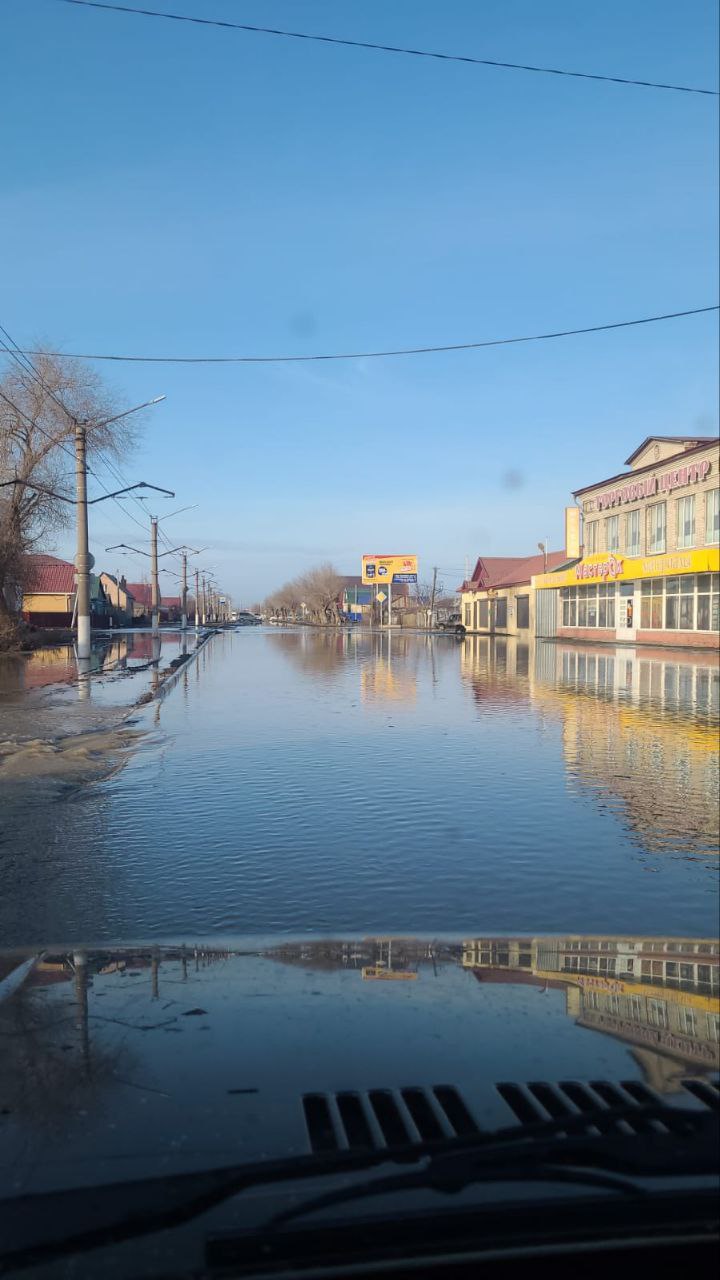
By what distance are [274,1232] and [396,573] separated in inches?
4885

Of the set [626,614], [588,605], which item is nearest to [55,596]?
[588,605]

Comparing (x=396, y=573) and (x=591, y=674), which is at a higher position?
(x=396, y=573)

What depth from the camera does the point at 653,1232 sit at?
2494 mm

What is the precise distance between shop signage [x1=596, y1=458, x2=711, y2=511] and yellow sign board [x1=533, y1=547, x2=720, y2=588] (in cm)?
303

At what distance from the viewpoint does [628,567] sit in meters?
49.5

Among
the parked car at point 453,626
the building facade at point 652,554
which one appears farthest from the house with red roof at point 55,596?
the building facade at point 652,554

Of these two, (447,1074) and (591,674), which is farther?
(591,674)

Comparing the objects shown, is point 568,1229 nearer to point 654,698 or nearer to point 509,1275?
point 509,1275

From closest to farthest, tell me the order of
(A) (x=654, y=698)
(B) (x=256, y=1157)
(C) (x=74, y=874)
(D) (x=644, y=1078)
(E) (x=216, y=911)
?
(B) (x=256, y=1157), (D) (x=644, y=1078), (E) (x=216, y=911), (C) (x=74, y=874), (A) (x=654, y=698)

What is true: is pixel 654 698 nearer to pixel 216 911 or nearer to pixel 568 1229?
pixel 216 911

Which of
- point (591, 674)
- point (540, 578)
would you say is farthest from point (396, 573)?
point (591, 674)

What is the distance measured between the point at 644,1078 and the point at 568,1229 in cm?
117

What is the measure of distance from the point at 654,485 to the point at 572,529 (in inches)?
401

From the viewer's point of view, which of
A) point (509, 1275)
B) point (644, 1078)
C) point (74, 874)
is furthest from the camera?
point (74, 874)
